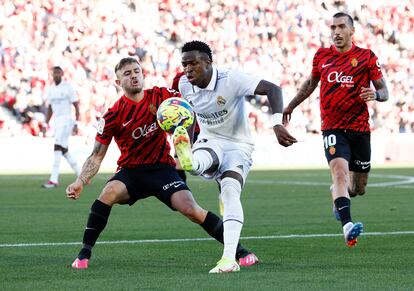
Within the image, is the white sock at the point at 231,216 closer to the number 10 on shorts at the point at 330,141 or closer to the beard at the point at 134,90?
the beard at the point at 134,90

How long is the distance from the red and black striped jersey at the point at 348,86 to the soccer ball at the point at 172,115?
3066mm

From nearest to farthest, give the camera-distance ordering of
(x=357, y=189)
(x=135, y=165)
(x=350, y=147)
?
(x=135, y=165) < (x=350, y=147) < (x=357, y=189)

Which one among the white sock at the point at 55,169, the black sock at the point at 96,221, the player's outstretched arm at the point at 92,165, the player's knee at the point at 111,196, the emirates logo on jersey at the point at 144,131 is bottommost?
the white sock at the point at 55,169

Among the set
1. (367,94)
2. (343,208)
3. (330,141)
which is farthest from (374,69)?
(343,208)

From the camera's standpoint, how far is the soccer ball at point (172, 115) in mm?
7910

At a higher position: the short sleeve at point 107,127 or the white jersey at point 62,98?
the short sleeve at point 107,127

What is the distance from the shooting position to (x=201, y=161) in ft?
27.2

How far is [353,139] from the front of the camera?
10805 millimetres

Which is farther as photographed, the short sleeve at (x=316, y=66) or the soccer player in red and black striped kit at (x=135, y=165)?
the short sleeve at (x=316, y=66)

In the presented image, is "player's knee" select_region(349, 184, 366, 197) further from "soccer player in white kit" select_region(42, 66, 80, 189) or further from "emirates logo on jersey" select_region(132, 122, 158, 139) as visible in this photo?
"soccer player in white kit" select_region(42, 66, 80, 189)

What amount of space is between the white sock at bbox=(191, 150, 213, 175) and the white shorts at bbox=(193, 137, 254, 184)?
0.16 meters

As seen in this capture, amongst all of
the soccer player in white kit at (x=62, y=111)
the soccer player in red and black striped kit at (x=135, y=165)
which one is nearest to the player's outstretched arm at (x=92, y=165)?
the soccer player in red and black striped kit at (x=135, y=165)

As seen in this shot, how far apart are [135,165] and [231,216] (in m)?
1.02

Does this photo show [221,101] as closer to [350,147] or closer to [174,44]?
[350,147]
